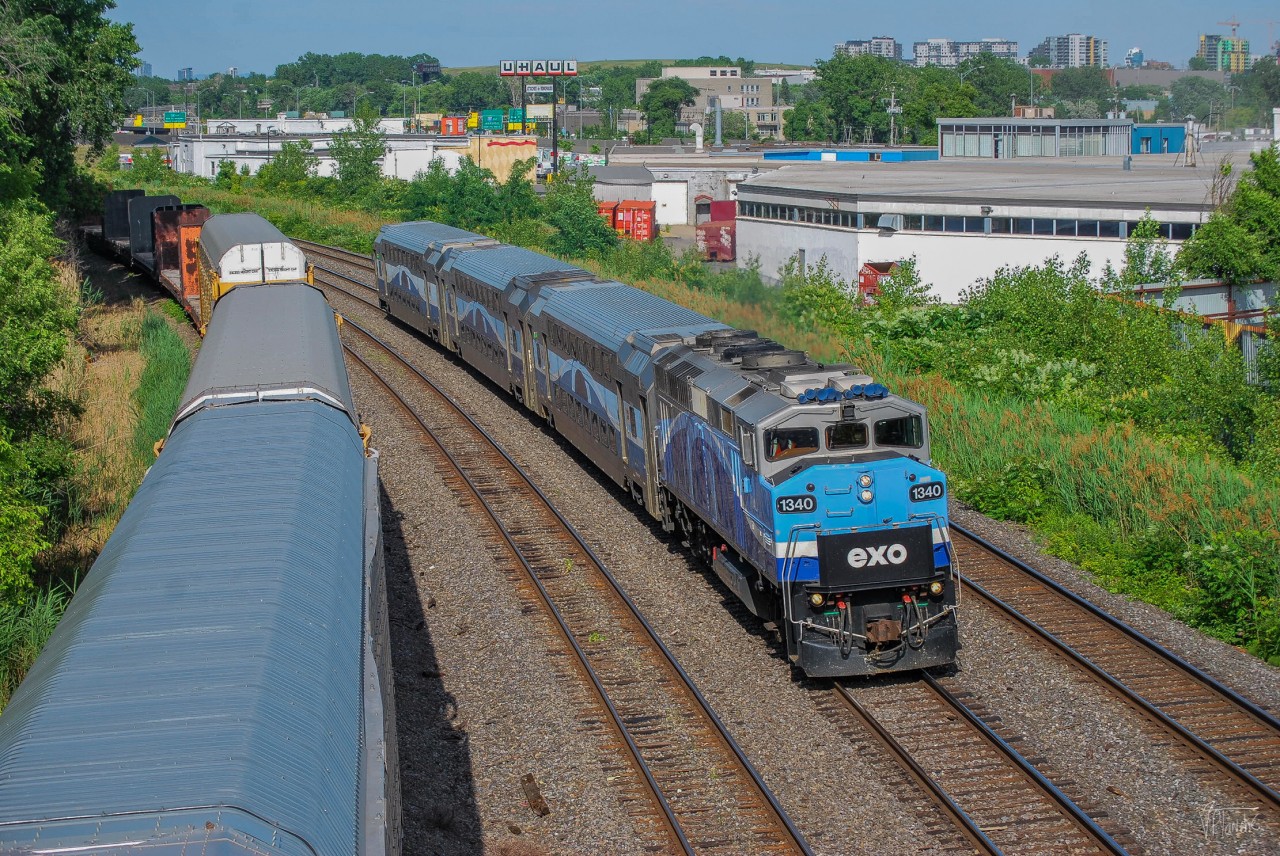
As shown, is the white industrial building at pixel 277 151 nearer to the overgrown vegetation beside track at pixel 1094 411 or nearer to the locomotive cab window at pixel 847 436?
the overgrown vegetation beside track at pixel 1094 411

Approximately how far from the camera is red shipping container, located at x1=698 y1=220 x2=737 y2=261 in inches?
2539

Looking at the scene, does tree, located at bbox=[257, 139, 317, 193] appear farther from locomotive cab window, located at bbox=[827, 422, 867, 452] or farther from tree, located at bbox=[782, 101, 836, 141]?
tree, located at bbox=[782, 101, 836, 141]

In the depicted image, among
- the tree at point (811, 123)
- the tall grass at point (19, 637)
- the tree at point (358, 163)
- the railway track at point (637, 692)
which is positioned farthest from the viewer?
the tree at point (811, 123)

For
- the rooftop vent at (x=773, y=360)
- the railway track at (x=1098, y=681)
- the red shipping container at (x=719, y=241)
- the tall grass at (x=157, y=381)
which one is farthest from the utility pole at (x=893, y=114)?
the railway track at (x=1098, y=681)

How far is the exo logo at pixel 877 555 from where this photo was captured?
521 inches

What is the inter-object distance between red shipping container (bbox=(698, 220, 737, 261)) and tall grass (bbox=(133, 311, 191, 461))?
3570cm

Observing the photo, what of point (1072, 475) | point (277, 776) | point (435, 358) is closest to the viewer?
point (277, 776)

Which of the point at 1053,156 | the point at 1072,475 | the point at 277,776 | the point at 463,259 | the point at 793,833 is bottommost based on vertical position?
the point at 793,833

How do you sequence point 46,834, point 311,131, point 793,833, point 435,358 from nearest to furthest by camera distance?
1. point 46,834
2. point 793,833
3. point 435,358
4. point 311,131

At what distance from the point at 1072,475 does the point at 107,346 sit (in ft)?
79.9

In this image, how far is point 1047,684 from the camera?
1375 cm

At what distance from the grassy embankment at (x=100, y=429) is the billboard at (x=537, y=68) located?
259 feet

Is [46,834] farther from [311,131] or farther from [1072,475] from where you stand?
[311,131]

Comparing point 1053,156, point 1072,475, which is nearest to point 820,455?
point 1072,475
